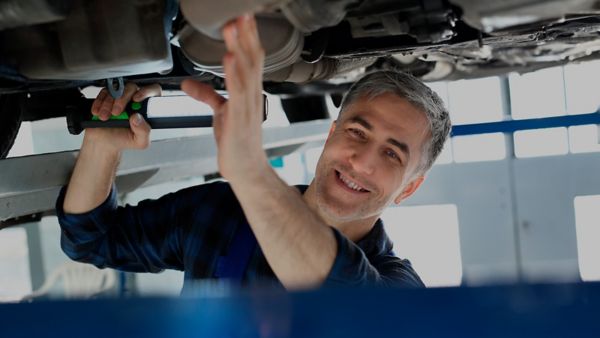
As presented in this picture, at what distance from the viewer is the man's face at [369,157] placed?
130 cm

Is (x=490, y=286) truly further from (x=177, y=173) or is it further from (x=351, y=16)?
(x=177, y=173)

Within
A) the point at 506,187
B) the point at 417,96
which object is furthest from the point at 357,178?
the point at 506,187

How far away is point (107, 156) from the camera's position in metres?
1.24

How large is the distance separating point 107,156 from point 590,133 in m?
5.66

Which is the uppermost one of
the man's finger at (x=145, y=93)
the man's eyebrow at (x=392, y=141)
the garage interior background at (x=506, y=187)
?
the man's finger at (x=145, y=93)

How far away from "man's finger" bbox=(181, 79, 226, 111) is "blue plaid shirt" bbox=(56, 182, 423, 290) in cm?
45

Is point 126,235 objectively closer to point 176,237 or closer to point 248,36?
point 176,237

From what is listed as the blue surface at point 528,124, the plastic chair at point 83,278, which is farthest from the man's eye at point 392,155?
the plastic chair at point 83,278

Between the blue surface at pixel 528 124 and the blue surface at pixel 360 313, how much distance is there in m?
2.10

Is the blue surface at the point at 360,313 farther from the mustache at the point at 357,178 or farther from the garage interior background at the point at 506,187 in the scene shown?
the garage interior background at the point at 506,187

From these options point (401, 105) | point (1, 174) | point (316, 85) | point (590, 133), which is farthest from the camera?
point (590, 133)

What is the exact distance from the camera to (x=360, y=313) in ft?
1.65

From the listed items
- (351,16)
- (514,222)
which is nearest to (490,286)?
(351,16)

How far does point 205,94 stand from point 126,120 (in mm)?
381
